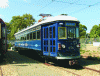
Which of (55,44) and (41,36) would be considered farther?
(41,36)

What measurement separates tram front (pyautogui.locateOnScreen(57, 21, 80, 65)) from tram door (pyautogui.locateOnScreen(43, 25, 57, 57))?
0.42m

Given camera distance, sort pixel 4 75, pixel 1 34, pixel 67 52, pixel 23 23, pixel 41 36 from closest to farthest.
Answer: pixel 4 75
pixel 67 52
pixel 41 36
pixel 1 34
pixel 23 23

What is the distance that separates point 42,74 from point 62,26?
3314 millimetres

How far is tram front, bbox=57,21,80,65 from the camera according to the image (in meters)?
8.60

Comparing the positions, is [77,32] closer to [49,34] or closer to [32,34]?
[49,34]

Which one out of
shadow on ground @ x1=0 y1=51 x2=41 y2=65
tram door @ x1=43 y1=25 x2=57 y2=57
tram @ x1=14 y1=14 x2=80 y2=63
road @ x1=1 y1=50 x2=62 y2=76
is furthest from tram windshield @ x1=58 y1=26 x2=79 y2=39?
shadow on ground @ x1=0 y1=51 x2=41 y2=65

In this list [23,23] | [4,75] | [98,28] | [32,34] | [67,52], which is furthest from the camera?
[98,28]

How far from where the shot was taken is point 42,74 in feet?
23.1

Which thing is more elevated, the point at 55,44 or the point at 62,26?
the point at 62,26

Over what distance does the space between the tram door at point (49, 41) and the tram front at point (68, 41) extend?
1.38 ft

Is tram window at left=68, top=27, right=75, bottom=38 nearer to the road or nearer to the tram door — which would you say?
the tram door

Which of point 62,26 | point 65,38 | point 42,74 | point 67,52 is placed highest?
point 62,26

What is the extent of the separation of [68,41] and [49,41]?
129 cm

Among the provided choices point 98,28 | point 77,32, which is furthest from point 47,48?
point 98,28
